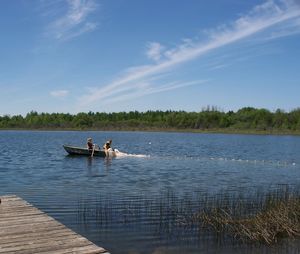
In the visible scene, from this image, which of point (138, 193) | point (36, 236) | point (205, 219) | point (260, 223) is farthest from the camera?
point (138, 193)

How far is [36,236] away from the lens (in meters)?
8.34

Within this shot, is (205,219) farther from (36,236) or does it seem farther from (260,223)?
(36,236)

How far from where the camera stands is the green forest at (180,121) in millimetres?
122750

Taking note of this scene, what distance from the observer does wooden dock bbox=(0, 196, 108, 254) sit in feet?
24.9

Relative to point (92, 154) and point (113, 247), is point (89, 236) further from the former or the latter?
point (92, 154)

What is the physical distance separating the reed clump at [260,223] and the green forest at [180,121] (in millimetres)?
107124

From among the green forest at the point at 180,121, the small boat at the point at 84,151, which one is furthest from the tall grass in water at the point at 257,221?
the green forest at the point at 180,121

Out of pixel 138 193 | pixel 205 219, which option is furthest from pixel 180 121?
pixel 205 219

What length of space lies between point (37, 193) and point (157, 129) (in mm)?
118967

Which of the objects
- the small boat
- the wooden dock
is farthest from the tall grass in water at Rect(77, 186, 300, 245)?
the small boat

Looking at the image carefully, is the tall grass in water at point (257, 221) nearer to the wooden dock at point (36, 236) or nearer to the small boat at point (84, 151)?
the wooden dock at point (36, 236)

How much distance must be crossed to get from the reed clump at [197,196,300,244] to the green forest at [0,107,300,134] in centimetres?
10712

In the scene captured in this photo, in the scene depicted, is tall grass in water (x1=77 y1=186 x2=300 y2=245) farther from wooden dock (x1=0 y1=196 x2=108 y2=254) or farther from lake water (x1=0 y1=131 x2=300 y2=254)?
wooden dock (x1=0 y1=196 x2=108 y2=254)

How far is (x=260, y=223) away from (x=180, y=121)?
124 m
